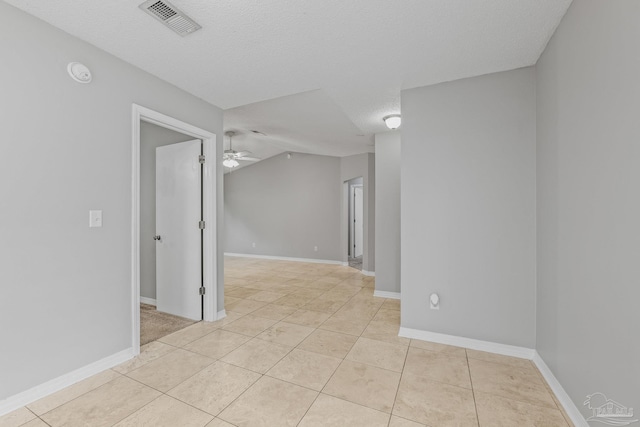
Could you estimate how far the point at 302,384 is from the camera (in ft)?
6.56

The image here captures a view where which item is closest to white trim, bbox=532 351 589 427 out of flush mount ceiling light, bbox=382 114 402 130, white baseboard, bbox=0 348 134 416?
flush mount ceiling light, bbox=382 114 402 130

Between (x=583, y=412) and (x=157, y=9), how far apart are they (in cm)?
338

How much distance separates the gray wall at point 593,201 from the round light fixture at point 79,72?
3.12 meters

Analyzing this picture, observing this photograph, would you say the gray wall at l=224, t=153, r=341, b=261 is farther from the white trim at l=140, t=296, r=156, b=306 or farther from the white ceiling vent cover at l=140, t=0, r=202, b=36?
the white ceiling vent cover at l=140, t=0, r=202, b=36

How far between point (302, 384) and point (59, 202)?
2.10 metres

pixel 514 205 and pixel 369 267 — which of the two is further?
pixel 369 267

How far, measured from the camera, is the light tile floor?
5.46 feet

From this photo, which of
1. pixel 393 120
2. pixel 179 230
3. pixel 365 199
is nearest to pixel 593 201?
pixel 393 120

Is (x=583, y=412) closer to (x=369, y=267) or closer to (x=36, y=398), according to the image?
(x=36, y=398)

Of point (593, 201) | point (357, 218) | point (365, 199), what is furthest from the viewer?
point (357, 218)

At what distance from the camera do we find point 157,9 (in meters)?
1.71

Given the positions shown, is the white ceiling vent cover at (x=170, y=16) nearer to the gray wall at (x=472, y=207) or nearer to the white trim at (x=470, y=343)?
the gray wall at (x=472, y=207)

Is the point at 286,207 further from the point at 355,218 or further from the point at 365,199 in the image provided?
the point at 365,199

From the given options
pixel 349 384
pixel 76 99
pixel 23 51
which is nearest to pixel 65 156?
pixel 76 99
